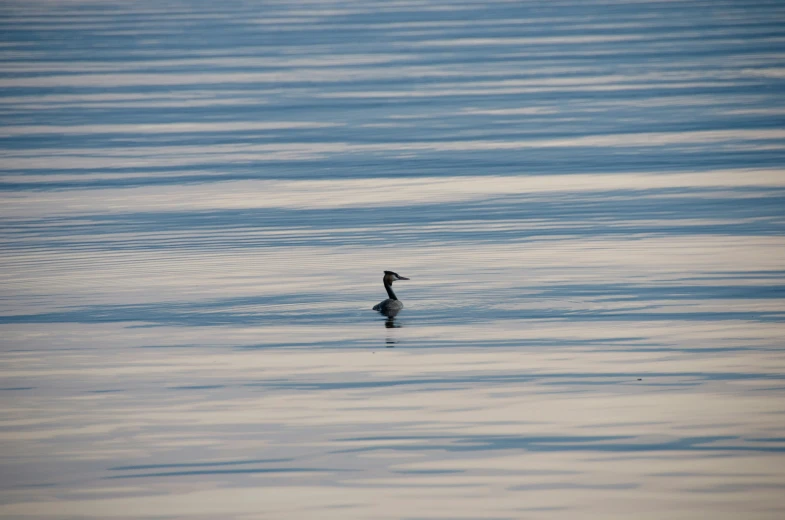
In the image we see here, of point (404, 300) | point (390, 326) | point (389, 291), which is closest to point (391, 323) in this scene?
point (390, 326)

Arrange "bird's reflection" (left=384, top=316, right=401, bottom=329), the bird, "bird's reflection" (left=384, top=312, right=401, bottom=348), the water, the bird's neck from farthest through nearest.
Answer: the bird's neck
the bird
"bird's reflection" (left=384, top=316, right=401, bottom=329)
"bird's reflection" (left=384, top=312, right=401, bottom=348)
the water

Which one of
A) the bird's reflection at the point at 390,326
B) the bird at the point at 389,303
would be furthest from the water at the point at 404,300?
the bird at the point at 389,303

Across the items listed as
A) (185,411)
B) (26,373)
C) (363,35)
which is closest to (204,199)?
(26,373)

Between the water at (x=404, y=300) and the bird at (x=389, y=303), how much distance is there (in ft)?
0.66

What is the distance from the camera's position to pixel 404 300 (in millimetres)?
16062

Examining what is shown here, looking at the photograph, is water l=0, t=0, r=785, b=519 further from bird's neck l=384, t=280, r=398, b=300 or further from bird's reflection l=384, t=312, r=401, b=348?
bird's neck l=384, t=280, r=398, b=300

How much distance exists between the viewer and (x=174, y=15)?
82.2m

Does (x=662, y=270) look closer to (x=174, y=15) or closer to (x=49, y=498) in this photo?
(x=49, y=498)

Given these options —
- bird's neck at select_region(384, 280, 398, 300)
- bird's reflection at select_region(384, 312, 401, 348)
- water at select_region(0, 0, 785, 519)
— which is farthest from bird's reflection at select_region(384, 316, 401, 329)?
bird's neck at select_region(384, 280, 398, 300)

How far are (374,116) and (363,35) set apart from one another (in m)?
27.7

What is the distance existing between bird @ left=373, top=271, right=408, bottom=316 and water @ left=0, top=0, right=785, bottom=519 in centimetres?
20

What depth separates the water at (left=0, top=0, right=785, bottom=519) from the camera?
1053cm

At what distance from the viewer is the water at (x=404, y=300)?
10.5m

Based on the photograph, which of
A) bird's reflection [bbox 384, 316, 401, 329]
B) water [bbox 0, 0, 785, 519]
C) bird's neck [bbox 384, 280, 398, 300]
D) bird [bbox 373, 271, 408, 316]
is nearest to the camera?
water [bbox 0, 0, 785, 519]
